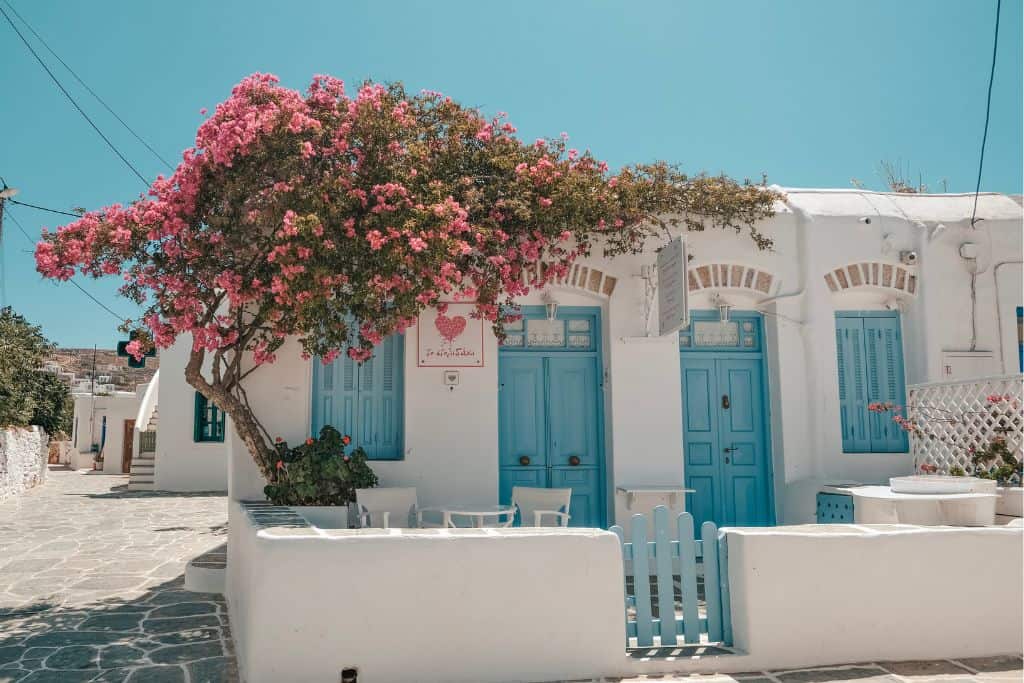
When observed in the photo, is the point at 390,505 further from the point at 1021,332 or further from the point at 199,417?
the point at 199,417

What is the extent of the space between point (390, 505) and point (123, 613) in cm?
251

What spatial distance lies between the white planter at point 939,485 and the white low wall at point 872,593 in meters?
1.22

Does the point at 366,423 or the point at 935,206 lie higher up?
the point at 935,206

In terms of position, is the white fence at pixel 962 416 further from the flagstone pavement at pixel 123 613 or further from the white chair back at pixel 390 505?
the white chair back at pixel 390 505

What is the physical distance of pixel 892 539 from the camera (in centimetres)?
550

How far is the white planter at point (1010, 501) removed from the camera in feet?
24.7

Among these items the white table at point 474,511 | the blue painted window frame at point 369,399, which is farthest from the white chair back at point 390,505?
the blue painted window frame at point 369,399

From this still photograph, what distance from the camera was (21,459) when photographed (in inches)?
732

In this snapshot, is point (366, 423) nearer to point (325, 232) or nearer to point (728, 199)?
point (325, 232)

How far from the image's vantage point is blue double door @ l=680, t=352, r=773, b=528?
9.43 meters

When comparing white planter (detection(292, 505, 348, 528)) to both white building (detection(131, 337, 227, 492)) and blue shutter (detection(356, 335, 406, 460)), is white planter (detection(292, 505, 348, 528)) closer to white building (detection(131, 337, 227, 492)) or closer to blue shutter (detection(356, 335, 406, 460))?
blue shutter (detection(356, 335, 406, 460))

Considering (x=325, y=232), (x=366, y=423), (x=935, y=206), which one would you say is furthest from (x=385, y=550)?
(x=935, y=206)

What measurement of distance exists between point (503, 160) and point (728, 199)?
2.72 meters

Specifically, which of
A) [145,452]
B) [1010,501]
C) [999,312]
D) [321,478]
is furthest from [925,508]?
[145,452]
